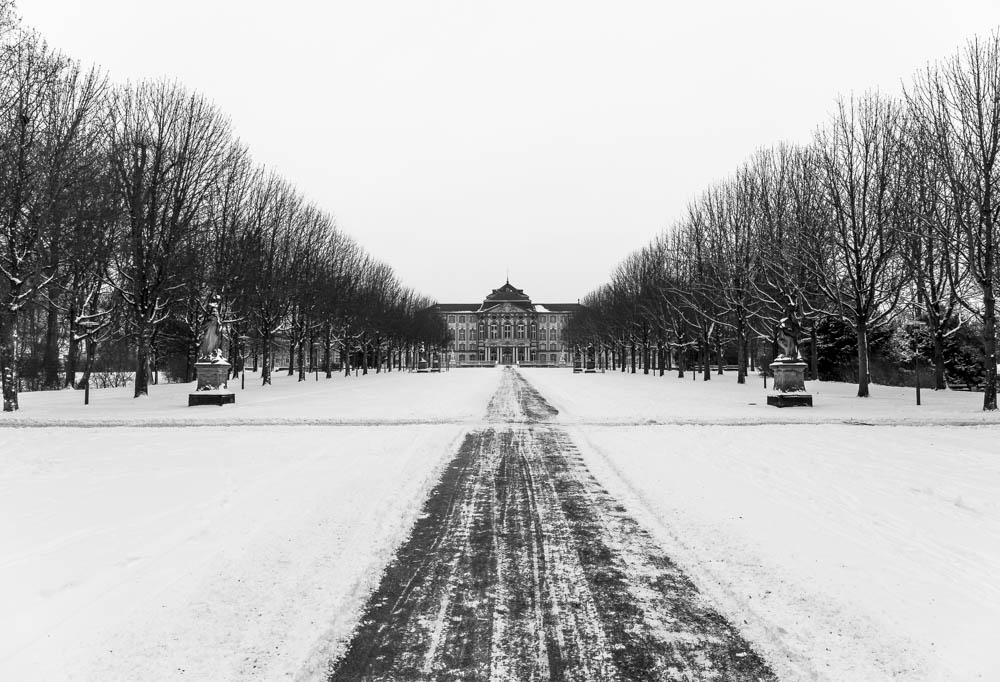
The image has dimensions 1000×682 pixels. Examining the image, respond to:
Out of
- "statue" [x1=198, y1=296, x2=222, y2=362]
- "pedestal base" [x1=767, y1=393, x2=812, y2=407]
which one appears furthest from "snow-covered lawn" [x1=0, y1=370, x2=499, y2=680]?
"pedestal base" [x1=767, y1=393, x2=812, y2=407]

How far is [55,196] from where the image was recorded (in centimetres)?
1773

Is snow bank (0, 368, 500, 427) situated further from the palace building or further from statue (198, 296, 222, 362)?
the palace building

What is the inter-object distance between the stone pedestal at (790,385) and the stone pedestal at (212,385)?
1866cm

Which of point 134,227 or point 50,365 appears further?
point 50,365

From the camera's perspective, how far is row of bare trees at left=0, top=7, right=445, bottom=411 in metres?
18.0

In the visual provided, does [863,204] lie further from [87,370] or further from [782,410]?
[87,370]

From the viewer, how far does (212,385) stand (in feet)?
68.5

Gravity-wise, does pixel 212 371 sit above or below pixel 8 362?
below

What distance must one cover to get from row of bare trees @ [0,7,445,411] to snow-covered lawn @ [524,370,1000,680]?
1778cm

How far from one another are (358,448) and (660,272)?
132 ft

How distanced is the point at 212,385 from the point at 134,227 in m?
7.82

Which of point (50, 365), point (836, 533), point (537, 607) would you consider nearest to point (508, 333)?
point (50, 365)

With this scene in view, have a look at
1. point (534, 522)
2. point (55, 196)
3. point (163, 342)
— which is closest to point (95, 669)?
point (534, 522)

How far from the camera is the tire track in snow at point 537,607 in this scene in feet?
10.4
